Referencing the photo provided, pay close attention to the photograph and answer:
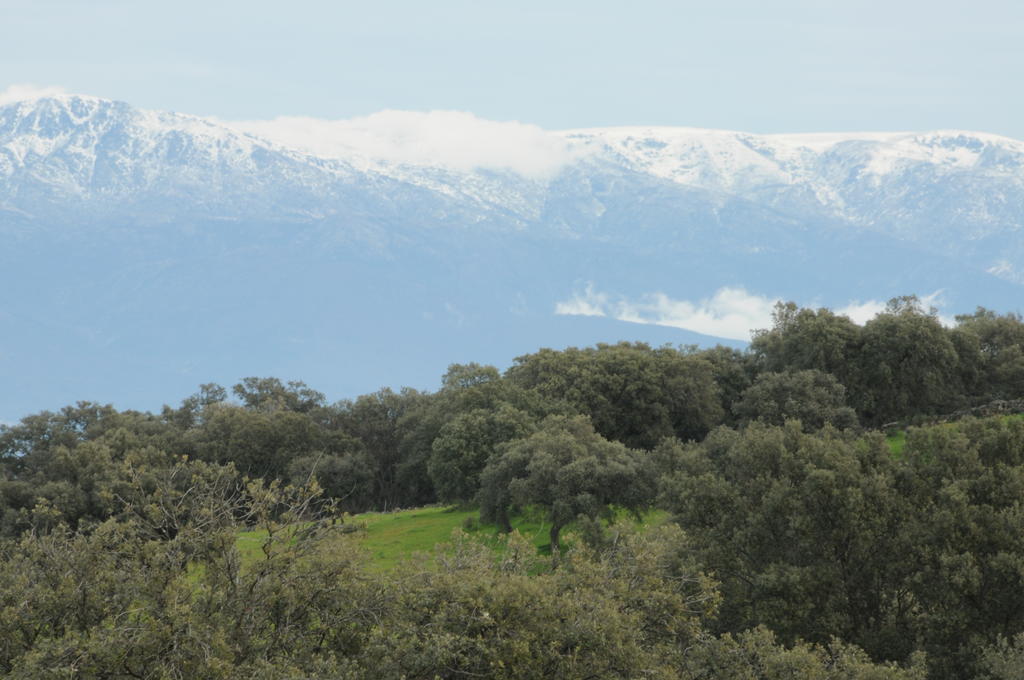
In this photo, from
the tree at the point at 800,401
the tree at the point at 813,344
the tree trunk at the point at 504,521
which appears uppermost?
the tree at the point at 813,344

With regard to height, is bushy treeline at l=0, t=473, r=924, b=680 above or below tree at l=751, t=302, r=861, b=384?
below

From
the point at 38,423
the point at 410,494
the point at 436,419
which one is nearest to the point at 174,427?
the point at 38,423

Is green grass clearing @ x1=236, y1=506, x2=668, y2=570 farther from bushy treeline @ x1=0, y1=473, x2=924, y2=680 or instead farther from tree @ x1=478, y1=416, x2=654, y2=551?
bushy treeline @ x1=0, y1=473, x2=924, y2=680

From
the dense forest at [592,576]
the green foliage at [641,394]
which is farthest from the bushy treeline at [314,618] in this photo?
the green foliage at [641,394]

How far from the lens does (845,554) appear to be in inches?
1209

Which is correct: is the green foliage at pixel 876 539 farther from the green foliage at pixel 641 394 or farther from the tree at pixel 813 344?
the green foliage at pixel 641 394

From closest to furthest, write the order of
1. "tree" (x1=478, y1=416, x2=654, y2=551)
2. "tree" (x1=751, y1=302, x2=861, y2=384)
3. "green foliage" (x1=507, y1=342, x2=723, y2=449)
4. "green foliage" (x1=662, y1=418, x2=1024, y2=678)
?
"green foliage" (x1=662, y1=418, x2=1024, y2=678), "tree" (x1=478, y1=416, x2=654, y2=551), "tree" (x1=751, y1=302, x2=861, y2=384), "green foliage" (x1=507, y1=342, x2=723, y2=449)

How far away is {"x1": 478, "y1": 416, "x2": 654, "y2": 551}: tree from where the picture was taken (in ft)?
155

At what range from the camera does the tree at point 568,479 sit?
4709 cm

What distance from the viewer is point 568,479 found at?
47.2 metres

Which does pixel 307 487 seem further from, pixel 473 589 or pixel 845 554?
pixel 845 554

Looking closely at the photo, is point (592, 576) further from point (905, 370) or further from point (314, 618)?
point (905, 370)

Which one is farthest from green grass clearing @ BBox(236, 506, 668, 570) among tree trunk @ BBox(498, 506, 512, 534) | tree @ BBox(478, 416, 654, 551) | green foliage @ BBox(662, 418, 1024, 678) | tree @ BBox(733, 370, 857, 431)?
green foliage @ BBox(662, 418, 1024, 678)

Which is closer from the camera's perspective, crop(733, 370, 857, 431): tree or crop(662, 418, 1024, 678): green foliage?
crop(662, 418, 1024, 678): green foliage
